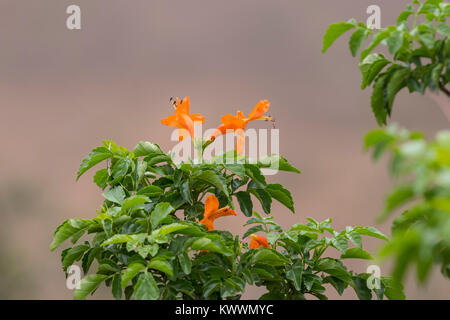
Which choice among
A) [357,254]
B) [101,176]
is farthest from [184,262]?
[357,254]

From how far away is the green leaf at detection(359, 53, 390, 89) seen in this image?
1151 millimetres

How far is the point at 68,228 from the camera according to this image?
1.30 meters

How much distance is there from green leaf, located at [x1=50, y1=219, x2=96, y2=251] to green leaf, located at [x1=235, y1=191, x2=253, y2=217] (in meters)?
0.40

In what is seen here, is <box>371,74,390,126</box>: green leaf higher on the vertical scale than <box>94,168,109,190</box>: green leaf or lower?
higher

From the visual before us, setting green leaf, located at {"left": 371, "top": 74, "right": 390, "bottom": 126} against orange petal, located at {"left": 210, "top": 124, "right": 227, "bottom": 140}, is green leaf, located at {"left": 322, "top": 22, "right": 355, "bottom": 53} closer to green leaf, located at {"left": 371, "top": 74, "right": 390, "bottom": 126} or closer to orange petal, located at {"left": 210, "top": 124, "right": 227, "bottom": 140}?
green leaf, located at {"left": 371, "top": 74, "right": 390, "bottom": 126}

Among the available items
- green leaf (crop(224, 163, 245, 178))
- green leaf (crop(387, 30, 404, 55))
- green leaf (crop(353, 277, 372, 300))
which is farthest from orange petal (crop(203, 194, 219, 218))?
green leaf (crop(387, 30, 404, 55))

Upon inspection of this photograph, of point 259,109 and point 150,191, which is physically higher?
point 259,109

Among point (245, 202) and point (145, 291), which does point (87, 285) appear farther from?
point (245, 202)

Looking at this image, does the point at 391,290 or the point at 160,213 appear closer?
the point at 160,213

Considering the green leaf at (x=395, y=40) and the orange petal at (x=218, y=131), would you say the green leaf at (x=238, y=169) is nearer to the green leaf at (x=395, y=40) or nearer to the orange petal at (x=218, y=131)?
the orange petal at (x=218, y=131)

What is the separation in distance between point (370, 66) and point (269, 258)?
1.75 ft

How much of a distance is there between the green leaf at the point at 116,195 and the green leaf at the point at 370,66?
66 cm

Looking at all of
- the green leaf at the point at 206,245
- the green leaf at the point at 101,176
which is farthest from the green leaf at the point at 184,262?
the green leaf at the point at 101,176

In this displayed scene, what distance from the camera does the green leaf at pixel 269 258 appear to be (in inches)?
51.7
